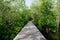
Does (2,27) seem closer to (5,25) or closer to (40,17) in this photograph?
(5,25)

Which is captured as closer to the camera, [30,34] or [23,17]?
[30,34]

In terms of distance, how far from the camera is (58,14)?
16.5 meters

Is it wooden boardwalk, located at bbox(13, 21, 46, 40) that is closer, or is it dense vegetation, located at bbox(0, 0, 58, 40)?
wooden boardwalk, located at bbox(13, 21, 46, 40)

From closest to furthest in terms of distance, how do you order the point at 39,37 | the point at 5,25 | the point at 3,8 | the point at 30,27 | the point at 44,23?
the point at 39,37, the point at 30,27, the point at 3,8, the point at 5,25, the point at 44,23

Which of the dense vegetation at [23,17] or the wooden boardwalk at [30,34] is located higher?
the dense vegetation at [23,17]

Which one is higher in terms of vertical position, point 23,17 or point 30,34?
point 23,17

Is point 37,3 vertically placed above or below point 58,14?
above

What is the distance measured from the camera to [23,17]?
50.4 feet

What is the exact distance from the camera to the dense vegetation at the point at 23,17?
12648mm

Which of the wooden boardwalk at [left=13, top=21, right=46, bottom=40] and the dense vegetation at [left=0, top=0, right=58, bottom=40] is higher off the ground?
the dense vegetation at [left=0, top=0, right=58, bottom=40]

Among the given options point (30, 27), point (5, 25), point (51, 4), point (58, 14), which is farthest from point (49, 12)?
point (30, 27)

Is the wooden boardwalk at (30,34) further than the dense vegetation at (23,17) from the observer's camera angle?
No

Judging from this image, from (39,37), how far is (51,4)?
9.95 m

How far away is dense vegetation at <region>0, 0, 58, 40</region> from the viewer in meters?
12.6
